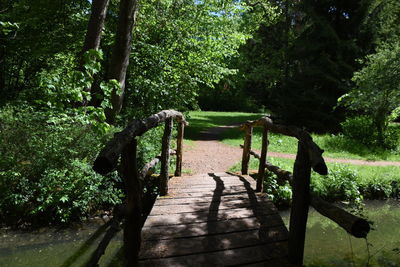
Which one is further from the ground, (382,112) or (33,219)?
(382,112)

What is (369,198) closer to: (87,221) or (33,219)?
(87,221)

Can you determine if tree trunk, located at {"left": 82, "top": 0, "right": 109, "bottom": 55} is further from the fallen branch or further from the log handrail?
the fallen branch

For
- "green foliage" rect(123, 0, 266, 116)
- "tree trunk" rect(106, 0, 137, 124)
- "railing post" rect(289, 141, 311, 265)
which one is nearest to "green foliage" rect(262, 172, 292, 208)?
"railing post" rect(289, 141, 311, 265)

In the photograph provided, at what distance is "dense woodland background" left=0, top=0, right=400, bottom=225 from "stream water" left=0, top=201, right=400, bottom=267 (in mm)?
436

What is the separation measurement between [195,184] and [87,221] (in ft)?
8.24

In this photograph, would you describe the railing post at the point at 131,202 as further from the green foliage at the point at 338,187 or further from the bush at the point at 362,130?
the bush at the point at 362,130

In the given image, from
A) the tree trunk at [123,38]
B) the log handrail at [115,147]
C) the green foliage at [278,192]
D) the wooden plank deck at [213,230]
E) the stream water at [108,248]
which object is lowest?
the stream water at [108,248]

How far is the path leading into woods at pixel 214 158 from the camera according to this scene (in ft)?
29.9

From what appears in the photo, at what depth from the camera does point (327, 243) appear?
19.0 ft

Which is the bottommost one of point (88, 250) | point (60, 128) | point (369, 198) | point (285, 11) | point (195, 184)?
point (88, 250)

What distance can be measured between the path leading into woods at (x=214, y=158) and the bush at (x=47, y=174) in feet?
9.89

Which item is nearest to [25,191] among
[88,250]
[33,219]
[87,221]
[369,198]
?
[33,219]

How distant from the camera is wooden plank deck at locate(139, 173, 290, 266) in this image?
10.4 feet

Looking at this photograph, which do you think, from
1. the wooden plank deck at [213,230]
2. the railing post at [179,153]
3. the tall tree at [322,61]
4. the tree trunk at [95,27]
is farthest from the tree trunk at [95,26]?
the tall tree at [322,61]
